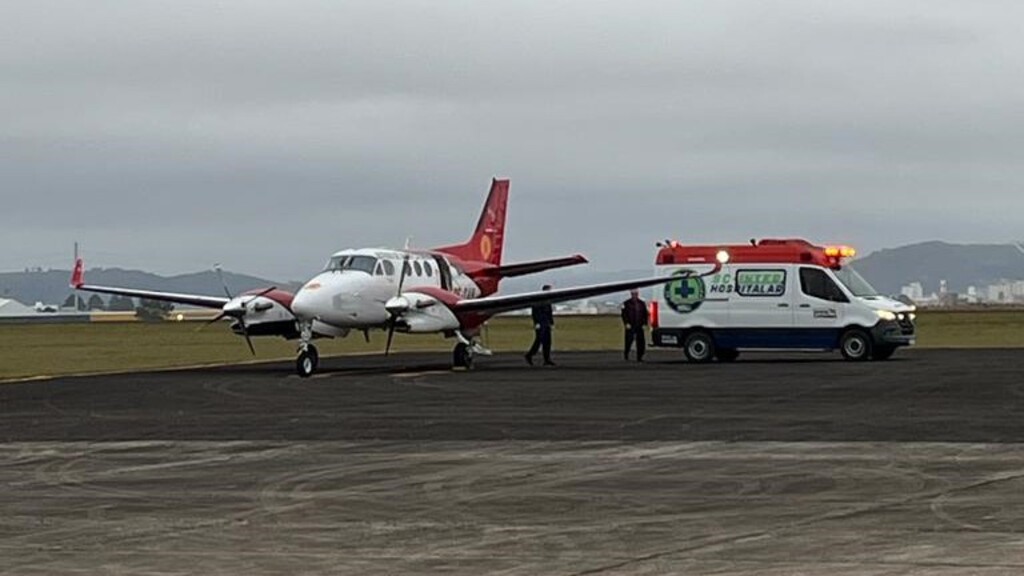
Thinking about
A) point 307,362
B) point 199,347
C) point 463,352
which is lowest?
point 307,362

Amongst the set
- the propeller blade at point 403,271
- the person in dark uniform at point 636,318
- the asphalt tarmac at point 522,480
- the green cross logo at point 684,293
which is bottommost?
the asphalt tarmac at point 522,480

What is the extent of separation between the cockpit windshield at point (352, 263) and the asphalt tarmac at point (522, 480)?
8646 millimetres

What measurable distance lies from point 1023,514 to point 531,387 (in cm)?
1798

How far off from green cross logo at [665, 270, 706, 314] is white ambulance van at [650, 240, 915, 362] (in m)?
0.02

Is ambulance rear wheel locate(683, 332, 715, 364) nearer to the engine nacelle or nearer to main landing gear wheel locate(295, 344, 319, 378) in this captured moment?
the engine nacelle

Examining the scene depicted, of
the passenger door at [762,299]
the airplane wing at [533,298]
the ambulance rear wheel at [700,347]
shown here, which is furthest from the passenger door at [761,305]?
the airplane wing at [533,298]

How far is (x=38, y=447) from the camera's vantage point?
19.7 m

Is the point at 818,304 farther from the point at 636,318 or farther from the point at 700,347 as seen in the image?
the point at 636,318

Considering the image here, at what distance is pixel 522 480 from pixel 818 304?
80.2 feet

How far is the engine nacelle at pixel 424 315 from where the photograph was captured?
125ft

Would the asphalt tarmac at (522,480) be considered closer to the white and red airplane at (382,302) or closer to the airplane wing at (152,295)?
the white and red airplane at (382,302)

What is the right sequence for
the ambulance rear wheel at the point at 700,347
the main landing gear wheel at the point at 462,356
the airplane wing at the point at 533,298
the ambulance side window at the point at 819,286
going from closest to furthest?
the main landing gear wheel at the point at 462,356
the ambulance side window at the point at 819,286
the airplane wing at the point at 533,298
the ambulance rear wheel at the point at 700,347

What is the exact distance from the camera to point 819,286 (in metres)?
39.1

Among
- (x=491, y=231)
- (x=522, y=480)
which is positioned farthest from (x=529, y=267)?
(x=522, y=480)
